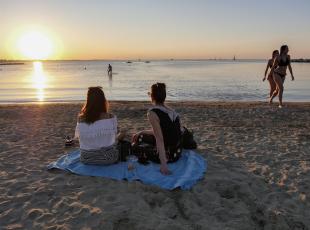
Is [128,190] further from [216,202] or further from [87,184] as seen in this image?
[216,202]

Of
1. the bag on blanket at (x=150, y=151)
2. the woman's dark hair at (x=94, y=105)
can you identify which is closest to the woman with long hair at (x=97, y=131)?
the woman's dark hair at (x=94, y=105)

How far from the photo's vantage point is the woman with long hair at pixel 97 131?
573 cm

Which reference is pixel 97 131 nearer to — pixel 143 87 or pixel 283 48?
pixel 283 48

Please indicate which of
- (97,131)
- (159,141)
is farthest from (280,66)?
(97,131)

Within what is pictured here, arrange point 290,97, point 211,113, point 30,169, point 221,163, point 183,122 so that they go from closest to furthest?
point 30,169 → point 221,163 → point 183,122 → point 211,113 → point 290,97

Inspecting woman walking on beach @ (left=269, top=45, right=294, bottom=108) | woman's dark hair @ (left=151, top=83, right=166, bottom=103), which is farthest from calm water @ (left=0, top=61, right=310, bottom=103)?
woman's dark hair @ (left=151, top=83, right=166, bottom=103)

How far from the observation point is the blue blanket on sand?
5531 millimetres

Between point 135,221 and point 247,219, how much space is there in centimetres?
143

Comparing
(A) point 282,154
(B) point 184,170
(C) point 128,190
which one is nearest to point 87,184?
(C) point 128,190

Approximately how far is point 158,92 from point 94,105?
1.02 metres

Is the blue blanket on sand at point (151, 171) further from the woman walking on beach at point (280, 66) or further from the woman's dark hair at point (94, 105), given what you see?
the woman walking on beach at point (280, 66)

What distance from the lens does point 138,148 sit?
6207mm

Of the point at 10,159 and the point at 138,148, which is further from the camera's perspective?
the point at 10,159

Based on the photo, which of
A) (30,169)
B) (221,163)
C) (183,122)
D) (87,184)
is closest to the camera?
(87,184)
